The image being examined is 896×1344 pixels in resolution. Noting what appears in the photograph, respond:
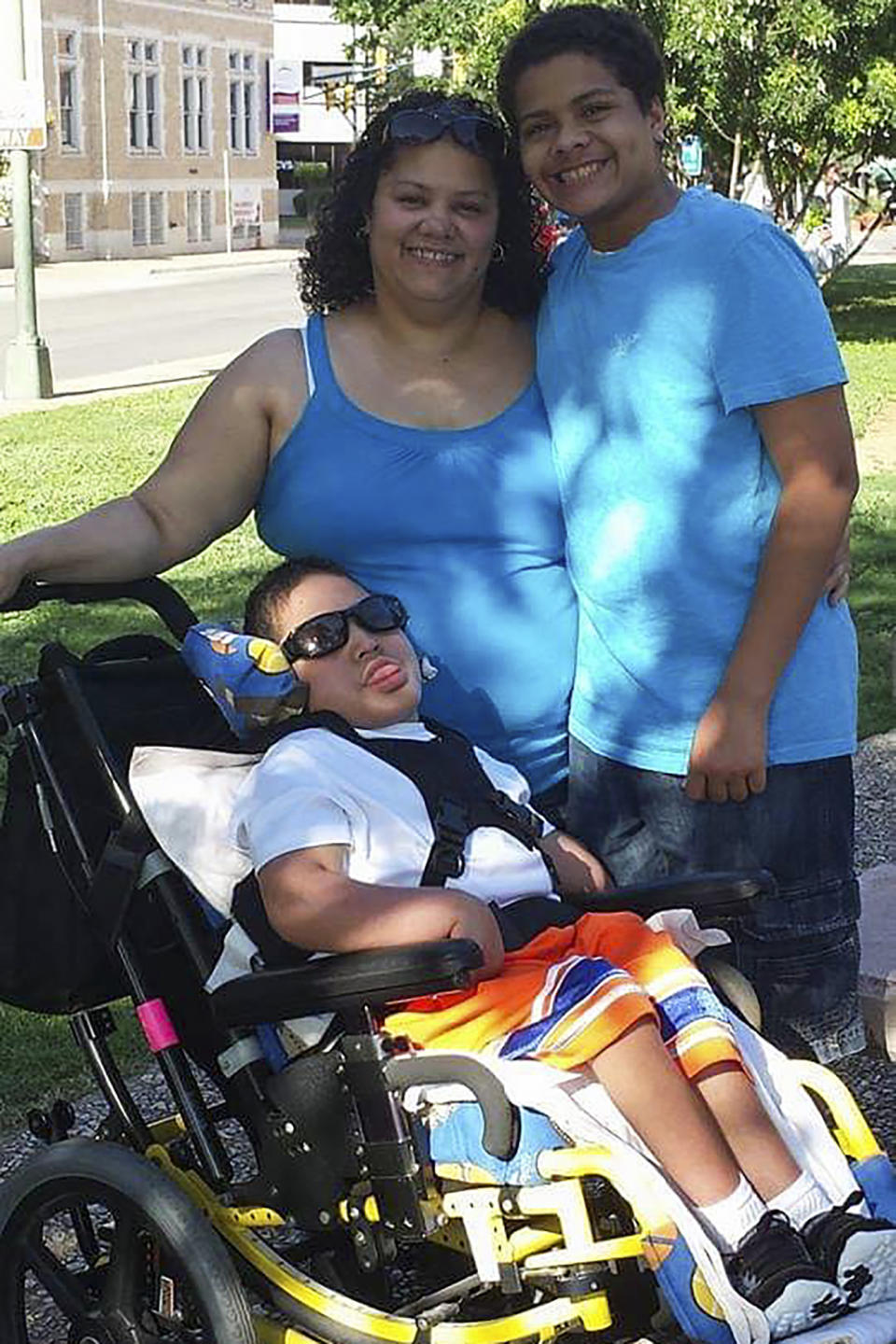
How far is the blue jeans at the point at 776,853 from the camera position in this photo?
3.47 metres

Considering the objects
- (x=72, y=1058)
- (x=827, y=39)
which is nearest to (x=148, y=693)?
(x=72, y=1058)

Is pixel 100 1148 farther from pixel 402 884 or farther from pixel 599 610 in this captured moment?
pixel 599 610

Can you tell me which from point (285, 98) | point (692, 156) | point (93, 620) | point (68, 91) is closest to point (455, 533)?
point (93, 620)

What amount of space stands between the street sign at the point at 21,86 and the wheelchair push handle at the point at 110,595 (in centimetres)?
1478

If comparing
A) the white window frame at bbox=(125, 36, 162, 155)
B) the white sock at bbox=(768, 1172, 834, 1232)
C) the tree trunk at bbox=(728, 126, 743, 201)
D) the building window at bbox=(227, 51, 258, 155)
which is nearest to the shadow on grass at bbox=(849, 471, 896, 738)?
the white sock at bbox=(768, 1172, 834, 1232)

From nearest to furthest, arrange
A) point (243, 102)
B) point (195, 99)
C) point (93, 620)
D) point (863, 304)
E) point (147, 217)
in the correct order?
point (93, 620)
point (863, 304)
point (147, 217)
point (195, 99)
point (243, 102)

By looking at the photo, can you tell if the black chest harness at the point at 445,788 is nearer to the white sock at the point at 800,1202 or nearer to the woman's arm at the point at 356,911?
the woman's arm at the point at 356,911

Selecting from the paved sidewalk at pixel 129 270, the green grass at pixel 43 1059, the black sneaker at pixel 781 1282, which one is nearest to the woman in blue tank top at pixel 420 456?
the black sneaker at pixel 781 1282

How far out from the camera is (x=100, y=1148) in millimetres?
3092

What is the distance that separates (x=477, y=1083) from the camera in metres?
2.85

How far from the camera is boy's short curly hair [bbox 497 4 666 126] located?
3.33m

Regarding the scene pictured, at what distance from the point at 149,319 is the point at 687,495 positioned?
1022 inches

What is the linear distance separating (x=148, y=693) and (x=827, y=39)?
18.4 meters

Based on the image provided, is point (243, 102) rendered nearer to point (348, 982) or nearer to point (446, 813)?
point (446, 813)
